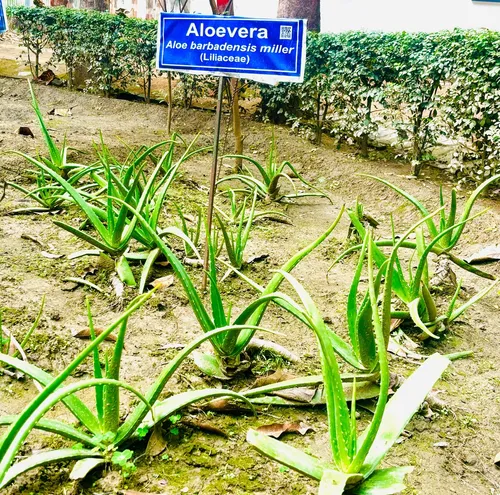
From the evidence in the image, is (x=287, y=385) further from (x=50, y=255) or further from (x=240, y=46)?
(x=50, y=255)

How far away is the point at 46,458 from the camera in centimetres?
147

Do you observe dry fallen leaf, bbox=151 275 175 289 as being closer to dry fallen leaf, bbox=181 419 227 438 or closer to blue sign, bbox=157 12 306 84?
blue sign, bbox=157 12 306 84

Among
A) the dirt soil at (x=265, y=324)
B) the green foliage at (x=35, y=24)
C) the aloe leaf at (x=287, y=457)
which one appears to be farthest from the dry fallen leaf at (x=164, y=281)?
the green foliage at (x=35, y=24)

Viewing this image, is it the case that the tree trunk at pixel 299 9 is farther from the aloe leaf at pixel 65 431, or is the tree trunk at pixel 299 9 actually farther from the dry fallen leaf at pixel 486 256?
the aloe leaf at pixel 65 431

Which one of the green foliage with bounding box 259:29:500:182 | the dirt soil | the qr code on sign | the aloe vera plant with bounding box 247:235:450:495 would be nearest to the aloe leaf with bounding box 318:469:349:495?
the aloe vera plant with bounding box 247:235:450:495

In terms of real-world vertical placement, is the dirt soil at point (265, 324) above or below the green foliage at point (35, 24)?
below

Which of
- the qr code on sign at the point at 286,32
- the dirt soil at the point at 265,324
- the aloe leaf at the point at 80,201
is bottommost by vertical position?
the dirt soil at the point at 265,324

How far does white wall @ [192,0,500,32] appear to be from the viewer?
30.0ft

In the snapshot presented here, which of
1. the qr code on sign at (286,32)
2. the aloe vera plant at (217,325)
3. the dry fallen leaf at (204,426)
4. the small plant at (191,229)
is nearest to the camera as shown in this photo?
the dry fallen leaf at (204,426)

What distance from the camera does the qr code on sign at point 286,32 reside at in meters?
2.63

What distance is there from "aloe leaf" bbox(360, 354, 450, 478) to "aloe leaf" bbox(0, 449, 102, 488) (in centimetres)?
71

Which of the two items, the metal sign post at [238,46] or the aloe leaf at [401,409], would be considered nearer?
the aloe leaf at [401,409]

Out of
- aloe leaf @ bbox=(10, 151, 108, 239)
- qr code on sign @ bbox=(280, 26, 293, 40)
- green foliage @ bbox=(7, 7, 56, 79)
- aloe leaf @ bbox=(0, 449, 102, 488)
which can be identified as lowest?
aloe leaf @ bbox=(0, 449, 102, 488)

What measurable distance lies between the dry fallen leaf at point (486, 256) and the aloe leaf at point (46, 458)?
270 cm
